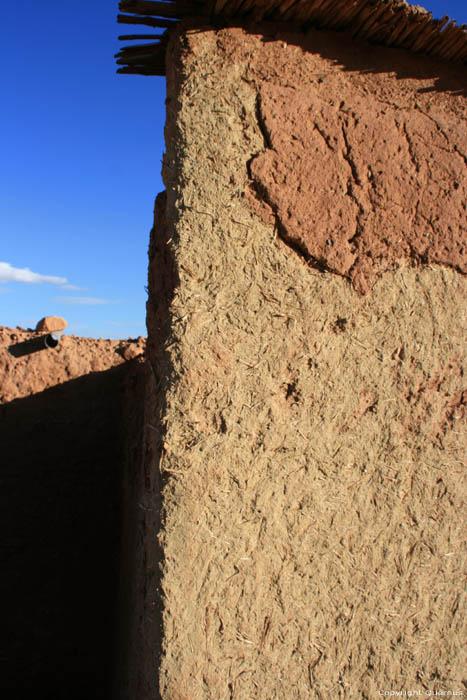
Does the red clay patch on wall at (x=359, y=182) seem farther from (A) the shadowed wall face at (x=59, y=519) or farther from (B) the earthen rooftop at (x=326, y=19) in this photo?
(A) the shadowed wall face at (x=59, y=519)

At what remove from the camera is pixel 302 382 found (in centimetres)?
192

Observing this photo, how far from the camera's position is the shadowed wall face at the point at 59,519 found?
357 cm

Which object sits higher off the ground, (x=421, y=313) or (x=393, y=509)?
(x=421, y=313)

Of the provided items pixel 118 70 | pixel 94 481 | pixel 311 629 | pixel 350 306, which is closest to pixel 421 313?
pixel 350 306

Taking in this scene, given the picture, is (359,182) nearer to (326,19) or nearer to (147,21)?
(326,19)

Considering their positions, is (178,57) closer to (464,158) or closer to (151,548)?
(464,158)

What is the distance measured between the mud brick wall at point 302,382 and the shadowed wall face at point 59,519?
1739 mm

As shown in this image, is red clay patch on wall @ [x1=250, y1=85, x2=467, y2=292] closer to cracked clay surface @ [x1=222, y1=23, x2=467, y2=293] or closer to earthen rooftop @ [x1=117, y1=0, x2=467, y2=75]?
cracked clay surface @ [x1=222, y1=23, x2=467, y2=293]

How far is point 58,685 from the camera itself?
3607mm

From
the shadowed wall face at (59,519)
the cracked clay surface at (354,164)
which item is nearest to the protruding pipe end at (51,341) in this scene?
the shadowed wall face at (59,519)

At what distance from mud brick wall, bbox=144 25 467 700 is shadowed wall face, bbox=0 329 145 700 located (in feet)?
5.71

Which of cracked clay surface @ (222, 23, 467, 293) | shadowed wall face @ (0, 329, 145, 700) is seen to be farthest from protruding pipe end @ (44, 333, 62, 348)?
cracked clay surface @ (222, 23, 467, 293)

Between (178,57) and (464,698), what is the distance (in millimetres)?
2650

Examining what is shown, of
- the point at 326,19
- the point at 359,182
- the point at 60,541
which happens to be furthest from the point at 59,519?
the point at 326,19
